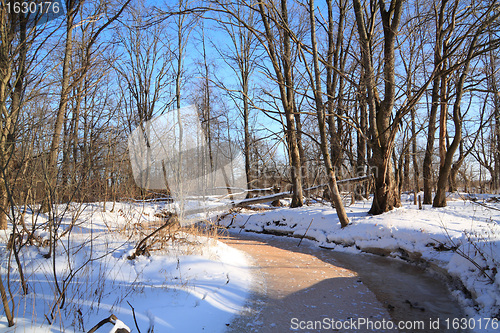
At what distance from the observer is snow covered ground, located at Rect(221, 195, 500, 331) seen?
13.3ft

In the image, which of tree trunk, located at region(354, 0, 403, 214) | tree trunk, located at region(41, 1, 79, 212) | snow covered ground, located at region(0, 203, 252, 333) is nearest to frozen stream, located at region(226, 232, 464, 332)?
snow covered ground, located at region(0, 203, 252, 333)

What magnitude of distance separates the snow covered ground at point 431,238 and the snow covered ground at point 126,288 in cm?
333

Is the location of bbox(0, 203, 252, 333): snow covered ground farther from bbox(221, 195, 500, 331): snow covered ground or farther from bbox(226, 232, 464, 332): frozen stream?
bbox(221, 195, 500, 331): snow covered ground

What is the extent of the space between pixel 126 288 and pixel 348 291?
351cm

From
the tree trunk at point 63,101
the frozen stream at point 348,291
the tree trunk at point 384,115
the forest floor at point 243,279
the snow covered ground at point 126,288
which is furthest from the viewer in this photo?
the tree trunk at point 384,115

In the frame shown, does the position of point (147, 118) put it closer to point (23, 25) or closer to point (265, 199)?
point (265, 199)

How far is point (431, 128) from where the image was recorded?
438 inches

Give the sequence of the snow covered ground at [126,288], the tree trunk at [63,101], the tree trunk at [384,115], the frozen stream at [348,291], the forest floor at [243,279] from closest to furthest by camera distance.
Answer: the snow covered ground at [126,288]
the forest floor at [243,279]
the frozen stream at [348,291]
the tree trunk at [63,101]
the tree trunk at [384,115]

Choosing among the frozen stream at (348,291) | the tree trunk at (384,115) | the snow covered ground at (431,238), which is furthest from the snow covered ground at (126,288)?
the tree trunk at (384,115)

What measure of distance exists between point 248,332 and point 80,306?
1962 mm

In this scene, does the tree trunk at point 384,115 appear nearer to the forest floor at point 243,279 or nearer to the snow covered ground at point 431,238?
the snow covered ground at point 431,238

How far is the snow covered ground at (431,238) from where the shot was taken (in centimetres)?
404

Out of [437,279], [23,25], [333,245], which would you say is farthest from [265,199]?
[23,25]

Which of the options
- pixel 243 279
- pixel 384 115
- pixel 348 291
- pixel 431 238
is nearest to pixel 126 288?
pixel 243 279
